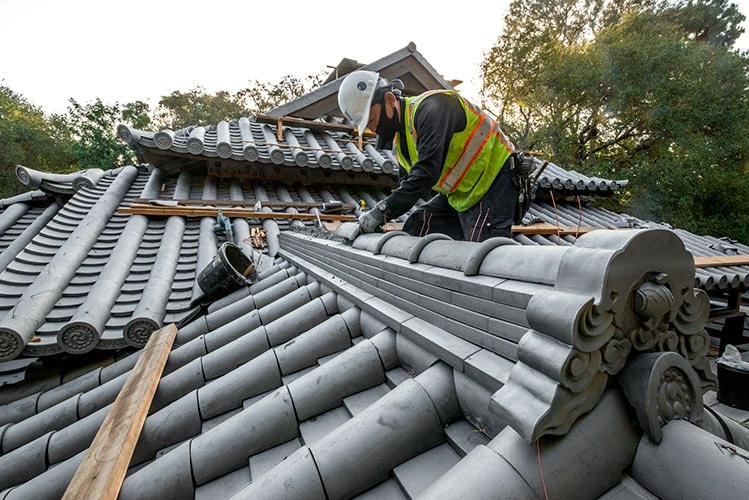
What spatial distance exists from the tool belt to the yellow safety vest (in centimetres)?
11

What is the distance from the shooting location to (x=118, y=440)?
5.89 feet

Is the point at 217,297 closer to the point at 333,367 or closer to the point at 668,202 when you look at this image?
the point at 333,367

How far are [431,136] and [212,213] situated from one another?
454 cm

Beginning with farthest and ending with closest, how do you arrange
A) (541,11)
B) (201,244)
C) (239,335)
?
(541,11) → (201,244) → (239,335)

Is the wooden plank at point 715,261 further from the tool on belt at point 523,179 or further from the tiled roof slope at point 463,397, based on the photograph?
the tiled roof slope at point 463,397

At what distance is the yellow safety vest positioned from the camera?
2.95m

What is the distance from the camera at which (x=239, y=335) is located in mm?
2867

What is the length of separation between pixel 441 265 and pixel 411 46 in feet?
28.1

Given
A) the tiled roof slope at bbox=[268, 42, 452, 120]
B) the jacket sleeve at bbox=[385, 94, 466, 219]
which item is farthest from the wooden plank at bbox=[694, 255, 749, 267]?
the tiled roof slope at bbox=[268, 42, 452, 120]

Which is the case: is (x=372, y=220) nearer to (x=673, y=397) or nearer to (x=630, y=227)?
(x=673, y=397)

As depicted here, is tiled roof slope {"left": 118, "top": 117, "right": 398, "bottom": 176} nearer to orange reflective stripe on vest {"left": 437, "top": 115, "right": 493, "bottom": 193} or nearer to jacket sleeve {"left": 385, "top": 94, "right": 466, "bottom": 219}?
orange reflective stripe on vest {"left": 437, "top": 115, "right": 493, "bottom": 193}

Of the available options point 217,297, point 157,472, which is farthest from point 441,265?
point 217,297

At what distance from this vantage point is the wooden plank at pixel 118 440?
1517 millimetres

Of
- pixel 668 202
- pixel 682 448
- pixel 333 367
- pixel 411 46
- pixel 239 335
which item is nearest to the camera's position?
pixel 682 448
